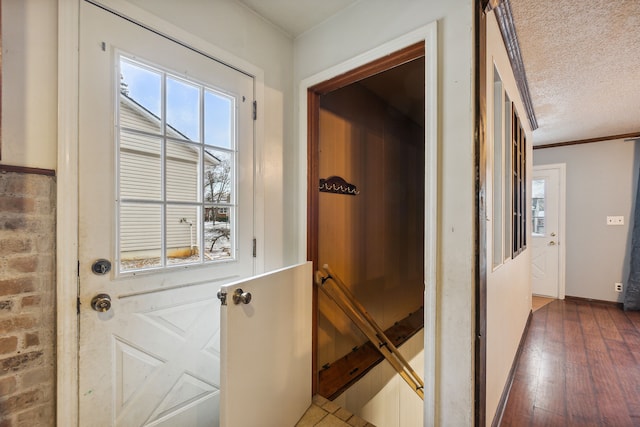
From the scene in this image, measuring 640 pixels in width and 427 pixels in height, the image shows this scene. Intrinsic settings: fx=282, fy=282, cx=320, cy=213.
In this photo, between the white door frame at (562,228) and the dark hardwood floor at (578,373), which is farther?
the white door frame at (562,228)

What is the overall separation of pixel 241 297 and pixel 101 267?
586 millimetres

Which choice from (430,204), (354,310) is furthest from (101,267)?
(354,310)

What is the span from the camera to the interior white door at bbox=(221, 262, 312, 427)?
123cm

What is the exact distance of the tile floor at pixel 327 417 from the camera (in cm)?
167

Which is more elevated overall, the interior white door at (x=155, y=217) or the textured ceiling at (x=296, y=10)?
the textured ceiling at (x=296, y=10)

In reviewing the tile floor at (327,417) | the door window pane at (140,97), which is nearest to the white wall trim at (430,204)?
the tile floor at (327,417)

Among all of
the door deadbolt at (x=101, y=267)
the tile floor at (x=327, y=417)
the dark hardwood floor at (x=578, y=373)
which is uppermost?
the door deadbolt at (x=101, y=267)

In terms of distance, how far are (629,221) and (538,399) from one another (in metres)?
3.61

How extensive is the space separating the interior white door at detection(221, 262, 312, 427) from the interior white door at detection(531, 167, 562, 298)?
14.8ft

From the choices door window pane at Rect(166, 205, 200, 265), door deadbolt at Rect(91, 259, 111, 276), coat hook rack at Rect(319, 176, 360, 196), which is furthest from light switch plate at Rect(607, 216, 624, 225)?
door deadbolt at Rect(91, 259, 111, 276)

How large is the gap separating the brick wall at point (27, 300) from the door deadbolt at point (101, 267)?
13cm

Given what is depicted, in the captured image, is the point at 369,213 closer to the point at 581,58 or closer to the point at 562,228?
the point at 581,58

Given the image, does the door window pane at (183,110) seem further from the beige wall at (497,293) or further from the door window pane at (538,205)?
the door window pane at (538,205)

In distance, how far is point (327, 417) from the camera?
1.74 m
